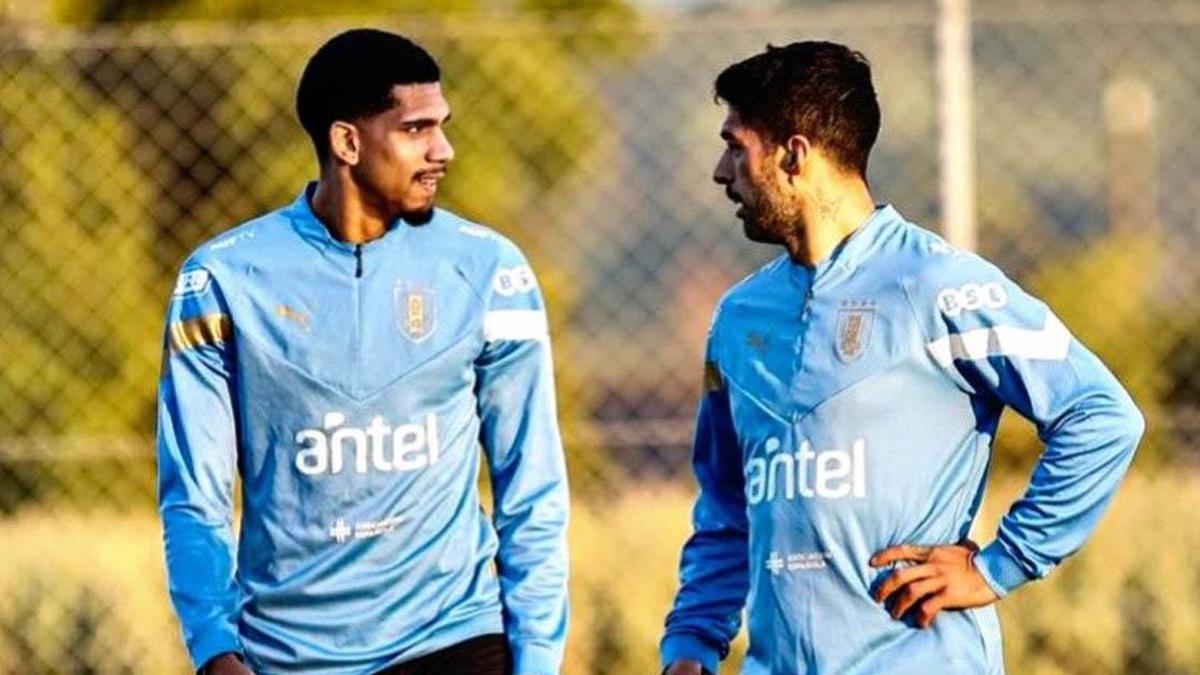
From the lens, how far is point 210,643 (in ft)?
18.9

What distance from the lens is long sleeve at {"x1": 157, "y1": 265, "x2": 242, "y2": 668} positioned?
5.84 m

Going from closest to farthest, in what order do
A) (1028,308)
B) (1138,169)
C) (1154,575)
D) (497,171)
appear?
(1028,308), (1154,575), (497,171), (1138,169)

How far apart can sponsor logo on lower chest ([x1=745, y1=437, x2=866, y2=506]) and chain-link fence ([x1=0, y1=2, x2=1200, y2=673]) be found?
4213 millimetres

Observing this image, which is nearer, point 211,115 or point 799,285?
point 799,285

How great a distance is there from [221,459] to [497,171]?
5.66 metres

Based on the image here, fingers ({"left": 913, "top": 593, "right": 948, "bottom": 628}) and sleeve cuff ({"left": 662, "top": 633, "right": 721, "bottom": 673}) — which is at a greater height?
fingers ({"left": 913, "top": 593, "right": 948, "bottom": 628})

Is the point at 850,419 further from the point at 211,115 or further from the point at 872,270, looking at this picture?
the point at 211,115

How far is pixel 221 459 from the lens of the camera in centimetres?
592

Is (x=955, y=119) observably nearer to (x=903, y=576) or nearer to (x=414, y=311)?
(x=414, y=311)

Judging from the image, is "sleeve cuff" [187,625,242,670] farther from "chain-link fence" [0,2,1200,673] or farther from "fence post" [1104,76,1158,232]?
"fence post" [1104,76,1158,232]

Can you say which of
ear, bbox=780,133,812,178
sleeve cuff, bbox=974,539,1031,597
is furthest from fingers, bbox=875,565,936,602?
ear, bbox=780,133,812,178

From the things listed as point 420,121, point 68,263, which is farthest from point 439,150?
point 68,263

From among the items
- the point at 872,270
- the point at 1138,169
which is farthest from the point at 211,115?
the point at 1138,169

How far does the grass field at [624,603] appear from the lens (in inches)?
376
